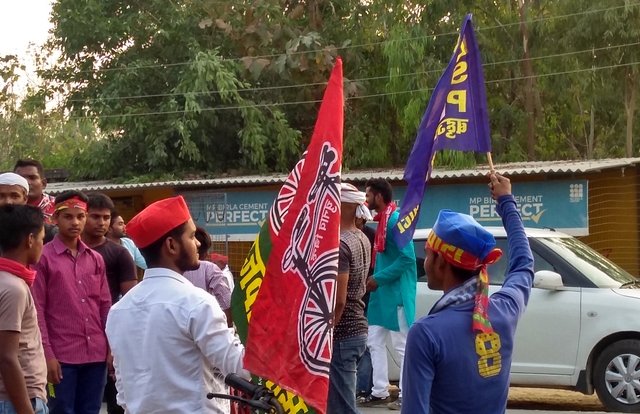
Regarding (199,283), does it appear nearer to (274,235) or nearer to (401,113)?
(274,235)

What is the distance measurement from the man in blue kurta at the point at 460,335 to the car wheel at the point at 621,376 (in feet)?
18.4

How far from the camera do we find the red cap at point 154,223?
335 centimetres

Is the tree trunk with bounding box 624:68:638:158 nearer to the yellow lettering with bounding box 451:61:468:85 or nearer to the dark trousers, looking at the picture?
the dark trousers

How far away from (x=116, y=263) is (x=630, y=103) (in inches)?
791

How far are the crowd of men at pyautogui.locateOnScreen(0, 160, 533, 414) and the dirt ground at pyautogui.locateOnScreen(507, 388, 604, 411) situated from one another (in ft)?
13.3

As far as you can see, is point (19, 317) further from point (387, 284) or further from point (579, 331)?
point (579, 331)

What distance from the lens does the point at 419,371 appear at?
297 centimetres

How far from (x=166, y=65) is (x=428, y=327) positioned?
1836 cm

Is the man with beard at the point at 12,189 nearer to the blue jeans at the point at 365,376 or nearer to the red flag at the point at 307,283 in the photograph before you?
the red flag at the point at 307,283

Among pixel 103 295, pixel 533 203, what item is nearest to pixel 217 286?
pixel 103 295

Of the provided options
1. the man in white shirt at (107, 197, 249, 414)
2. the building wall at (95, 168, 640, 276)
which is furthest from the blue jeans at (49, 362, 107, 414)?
the building wall at (95, 168, 640, 276)

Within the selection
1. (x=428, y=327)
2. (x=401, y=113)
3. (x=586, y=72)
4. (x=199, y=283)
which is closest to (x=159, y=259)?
(x=428, y=327)

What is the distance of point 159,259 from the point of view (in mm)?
3398

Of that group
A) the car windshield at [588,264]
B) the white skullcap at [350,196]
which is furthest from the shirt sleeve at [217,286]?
the car windshield at [588,264]
